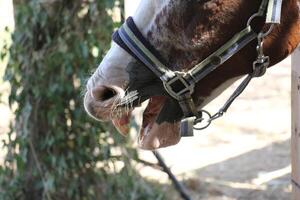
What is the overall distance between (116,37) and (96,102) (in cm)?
21

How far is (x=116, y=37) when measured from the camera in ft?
6.73

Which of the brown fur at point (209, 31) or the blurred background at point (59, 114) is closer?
the brown fur at point (209, 31)

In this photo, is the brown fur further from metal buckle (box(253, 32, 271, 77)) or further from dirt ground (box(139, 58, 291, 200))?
dirt ground (box(139, 58, 291, 200))

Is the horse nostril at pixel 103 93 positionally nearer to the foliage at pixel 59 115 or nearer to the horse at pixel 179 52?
the horse at pixel 179 52

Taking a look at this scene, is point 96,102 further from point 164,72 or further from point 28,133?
point 28,133

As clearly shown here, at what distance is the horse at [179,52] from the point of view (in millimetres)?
1942

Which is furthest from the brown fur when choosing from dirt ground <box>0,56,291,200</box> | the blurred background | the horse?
dirt ground <box>0,56,291,200</box>

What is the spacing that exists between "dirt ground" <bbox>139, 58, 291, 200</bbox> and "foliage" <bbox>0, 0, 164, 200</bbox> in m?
0.65

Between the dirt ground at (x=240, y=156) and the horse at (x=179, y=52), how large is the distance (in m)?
2.14

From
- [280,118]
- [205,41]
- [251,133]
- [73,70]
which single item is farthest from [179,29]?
[280,118]

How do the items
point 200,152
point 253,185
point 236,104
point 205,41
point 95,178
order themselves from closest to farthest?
point 205,41 < point 95,178 < point 253,185 < point 200,152 < point 236,104

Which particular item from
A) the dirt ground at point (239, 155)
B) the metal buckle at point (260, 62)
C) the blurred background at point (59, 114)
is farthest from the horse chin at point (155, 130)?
the dirt ground at point (239, 155)

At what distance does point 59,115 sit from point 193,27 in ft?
5.53

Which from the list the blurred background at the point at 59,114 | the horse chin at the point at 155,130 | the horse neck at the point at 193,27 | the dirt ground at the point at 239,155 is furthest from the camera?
the dirt ground at the point at 239,155
